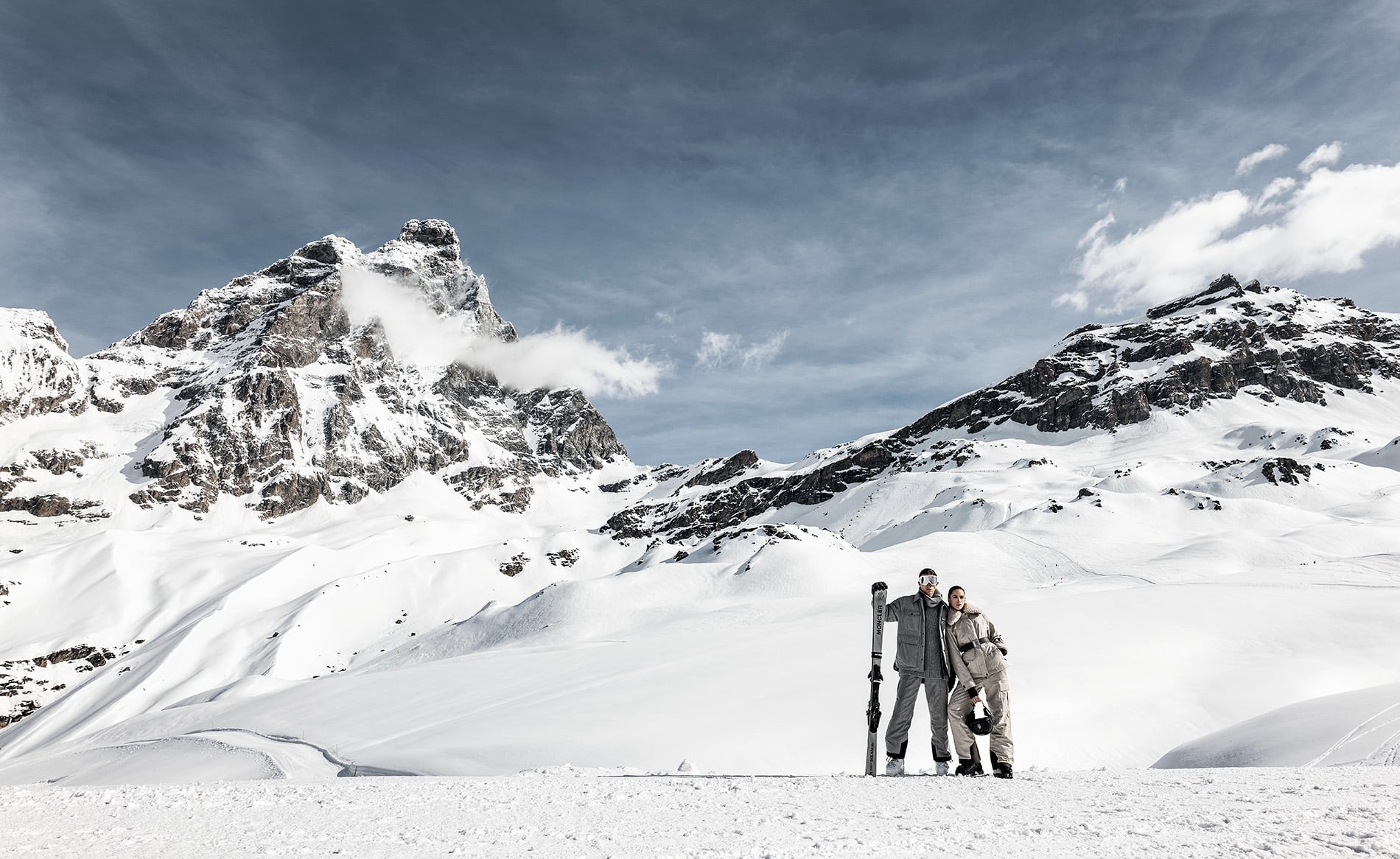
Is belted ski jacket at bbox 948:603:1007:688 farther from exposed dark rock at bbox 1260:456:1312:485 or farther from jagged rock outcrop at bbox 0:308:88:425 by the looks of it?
jagged rock outcrop at bbox 0:308:88:425

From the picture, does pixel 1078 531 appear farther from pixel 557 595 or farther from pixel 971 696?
pixel 971 696

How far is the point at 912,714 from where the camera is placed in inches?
347

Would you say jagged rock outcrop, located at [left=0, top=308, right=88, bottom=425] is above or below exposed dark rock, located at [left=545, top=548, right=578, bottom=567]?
above

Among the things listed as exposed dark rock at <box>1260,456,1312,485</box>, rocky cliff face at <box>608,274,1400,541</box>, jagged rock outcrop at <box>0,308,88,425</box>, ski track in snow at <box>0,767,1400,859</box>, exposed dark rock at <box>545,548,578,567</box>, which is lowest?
ski track in snow at <box>0,767,1400,859</box>

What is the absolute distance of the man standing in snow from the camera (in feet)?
28.2

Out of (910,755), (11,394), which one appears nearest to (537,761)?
(910,755)

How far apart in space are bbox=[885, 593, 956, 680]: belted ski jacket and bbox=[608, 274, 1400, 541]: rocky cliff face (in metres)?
126

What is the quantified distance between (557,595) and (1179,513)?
62.1 metres

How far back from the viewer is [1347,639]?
1930cm

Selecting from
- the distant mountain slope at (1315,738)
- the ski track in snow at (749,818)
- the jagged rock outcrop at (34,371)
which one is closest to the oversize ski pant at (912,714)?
the ski track in snow at (749,818)

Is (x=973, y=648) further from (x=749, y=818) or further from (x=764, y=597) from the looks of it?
(x=764, y=597)

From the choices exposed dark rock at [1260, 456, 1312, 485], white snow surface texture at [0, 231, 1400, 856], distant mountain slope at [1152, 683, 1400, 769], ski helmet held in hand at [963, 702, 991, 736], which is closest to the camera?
white snow surface texture at [0, 231, 1400, 856]

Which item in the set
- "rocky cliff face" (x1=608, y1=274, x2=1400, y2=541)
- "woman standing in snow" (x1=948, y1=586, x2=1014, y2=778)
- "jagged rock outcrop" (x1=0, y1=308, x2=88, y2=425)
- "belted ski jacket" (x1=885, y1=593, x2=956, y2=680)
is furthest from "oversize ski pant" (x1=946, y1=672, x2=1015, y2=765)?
"jagged rock outcrop" (x1=0, y1=308, x2=88, y2=425)

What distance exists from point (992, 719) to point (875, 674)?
1440 millimetres
